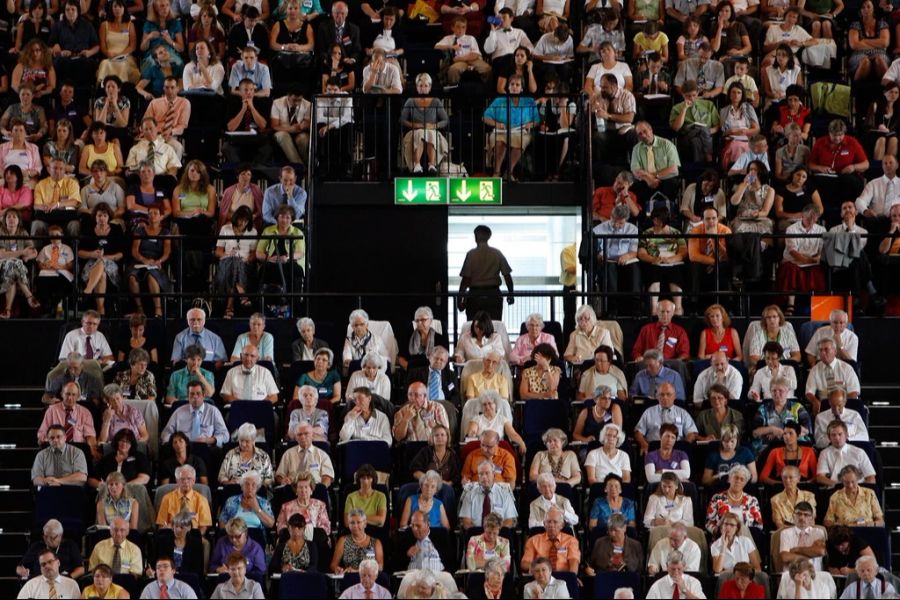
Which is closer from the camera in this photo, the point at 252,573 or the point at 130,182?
the point at 252,573

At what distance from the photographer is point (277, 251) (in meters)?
20.0

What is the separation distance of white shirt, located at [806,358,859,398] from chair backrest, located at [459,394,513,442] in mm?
2583

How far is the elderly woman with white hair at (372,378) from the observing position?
59.5 ft

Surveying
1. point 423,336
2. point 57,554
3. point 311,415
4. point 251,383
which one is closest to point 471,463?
point 311,415

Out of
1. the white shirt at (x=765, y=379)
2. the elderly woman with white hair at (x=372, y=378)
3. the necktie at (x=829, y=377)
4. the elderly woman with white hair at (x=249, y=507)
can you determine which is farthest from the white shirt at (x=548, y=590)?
the necktie at (x=829, y=377)

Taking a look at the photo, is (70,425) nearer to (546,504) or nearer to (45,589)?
(45,589)

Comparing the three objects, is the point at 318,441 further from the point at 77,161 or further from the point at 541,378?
the point at 77,161

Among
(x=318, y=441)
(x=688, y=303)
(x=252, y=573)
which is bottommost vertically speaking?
(x=252, y=573)

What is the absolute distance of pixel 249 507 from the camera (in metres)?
16.9

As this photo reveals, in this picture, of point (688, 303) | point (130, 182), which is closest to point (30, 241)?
point (130, 182)

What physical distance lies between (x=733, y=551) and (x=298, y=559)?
331 cm

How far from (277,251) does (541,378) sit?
10.2 feet

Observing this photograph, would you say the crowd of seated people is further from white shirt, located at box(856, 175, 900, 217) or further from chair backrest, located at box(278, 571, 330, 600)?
white shirt, located at box(856, 175, 900, 217)

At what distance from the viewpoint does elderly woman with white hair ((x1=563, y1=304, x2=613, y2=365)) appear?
18.8 metres
